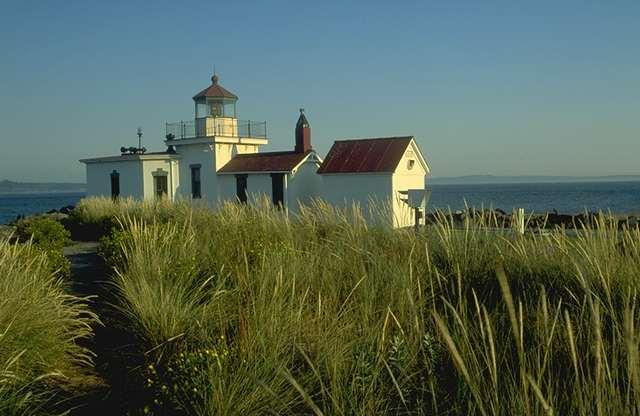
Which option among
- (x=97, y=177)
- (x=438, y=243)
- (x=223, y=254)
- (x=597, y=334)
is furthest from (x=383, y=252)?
(x=97, y=177)

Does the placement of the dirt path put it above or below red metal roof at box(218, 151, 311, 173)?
below

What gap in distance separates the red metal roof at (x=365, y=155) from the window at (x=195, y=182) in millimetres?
7844

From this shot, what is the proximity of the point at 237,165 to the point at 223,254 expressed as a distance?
85.1ft

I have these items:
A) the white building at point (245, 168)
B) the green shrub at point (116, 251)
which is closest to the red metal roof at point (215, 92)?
the white building at point (245, 168)

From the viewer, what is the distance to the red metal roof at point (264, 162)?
31.8 metres

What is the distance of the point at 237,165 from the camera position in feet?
111

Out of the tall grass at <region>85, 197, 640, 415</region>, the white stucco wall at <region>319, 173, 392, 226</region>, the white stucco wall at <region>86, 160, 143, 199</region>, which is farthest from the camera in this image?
the white stucco wall at <region>86, 160, 143, 199</region>

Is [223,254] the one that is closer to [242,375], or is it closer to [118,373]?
[118,373]

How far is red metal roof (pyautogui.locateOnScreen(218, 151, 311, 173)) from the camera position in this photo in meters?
31.8

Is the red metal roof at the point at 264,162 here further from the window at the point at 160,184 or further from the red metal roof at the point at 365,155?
the window at the point at 160,184

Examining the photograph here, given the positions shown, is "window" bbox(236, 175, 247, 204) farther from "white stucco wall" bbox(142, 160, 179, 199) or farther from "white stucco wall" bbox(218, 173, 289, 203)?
"white stucco wall" bbox(142, 160, 179, 199)

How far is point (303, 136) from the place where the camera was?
32.7 metres

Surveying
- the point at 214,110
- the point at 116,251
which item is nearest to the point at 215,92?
the point at 214,110

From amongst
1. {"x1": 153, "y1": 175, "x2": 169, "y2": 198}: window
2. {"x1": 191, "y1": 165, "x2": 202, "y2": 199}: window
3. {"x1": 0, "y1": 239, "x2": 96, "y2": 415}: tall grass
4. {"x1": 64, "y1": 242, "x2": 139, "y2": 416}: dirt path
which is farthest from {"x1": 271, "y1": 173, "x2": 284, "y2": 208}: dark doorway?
{"x1": 0, "y1": 239, "x2": 96, "y2": 415}: tall grass
